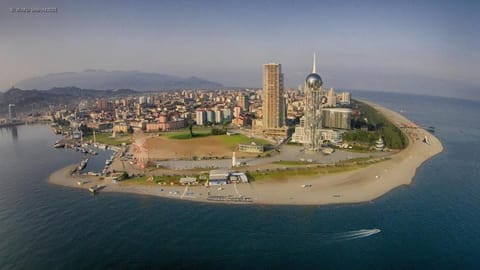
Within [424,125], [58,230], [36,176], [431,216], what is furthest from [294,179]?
[424,125]

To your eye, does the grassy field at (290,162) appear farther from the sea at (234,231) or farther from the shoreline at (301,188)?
the sea at (234,231)

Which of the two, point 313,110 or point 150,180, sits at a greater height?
point 313,110

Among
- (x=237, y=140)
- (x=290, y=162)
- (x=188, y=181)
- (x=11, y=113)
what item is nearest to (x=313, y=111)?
(x=290, y=162)

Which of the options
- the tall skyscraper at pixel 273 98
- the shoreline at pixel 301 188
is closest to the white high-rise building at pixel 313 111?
the shoreline at pixel 301 188

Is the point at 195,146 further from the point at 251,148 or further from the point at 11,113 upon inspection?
the point at 11,113

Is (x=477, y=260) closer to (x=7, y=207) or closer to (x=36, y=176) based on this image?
(x=7, y=207)

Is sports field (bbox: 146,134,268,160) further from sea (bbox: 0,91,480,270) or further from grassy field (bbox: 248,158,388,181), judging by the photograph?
sea (bbox: 0,91,480,270)

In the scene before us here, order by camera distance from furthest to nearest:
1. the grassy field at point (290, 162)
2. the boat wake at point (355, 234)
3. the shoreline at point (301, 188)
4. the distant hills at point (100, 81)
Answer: the distant hills at point (100, 81) → the grassy field at point (290, 162) → the shoreline at point (301, 188) → the boat wake at point (355, 234)

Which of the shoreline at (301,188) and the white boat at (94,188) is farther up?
the white boat at (94,188)
